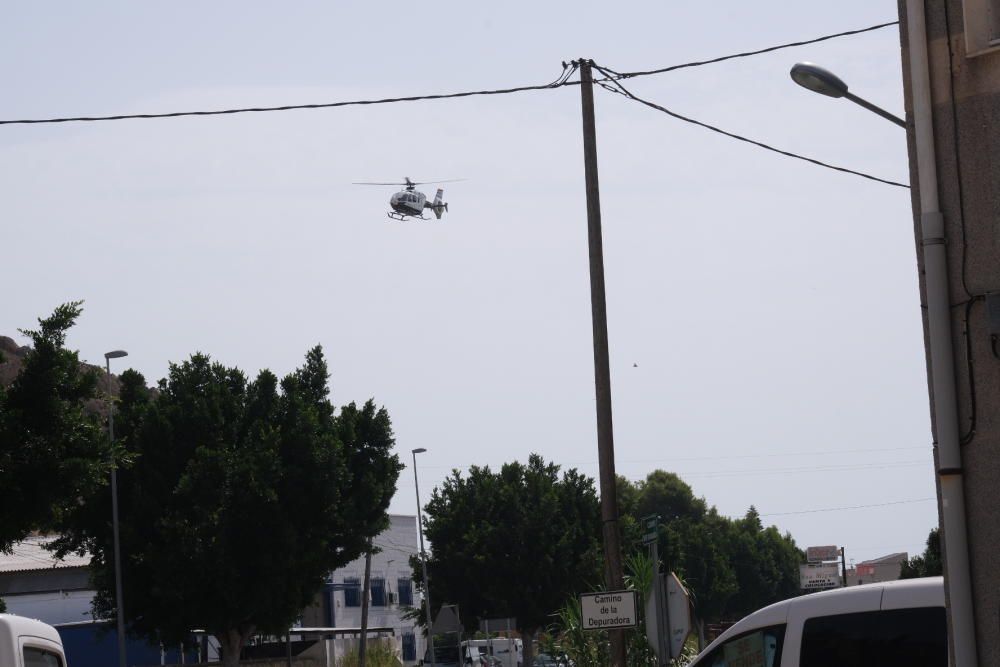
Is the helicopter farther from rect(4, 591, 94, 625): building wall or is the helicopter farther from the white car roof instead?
the white car roof

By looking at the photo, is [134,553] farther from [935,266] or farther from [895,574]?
[895,574]

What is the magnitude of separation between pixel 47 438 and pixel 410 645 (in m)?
58.8

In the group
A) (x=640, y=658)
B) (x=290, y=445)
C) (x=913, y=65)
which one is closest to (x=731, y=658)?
(x=913, y=65)

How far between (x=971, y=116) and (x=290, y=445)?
112 feet

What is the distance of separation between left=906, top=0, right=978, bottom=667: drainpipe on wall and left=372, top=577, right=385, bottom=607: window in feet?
241

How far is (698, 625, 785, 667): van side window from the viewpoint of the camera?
407 inches

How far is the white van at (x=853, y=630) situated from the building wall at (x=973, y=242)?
7.10ft

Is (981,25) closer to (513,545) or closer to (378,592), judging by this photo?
(513,545)

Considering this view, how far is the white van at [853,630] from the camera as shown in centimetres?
951

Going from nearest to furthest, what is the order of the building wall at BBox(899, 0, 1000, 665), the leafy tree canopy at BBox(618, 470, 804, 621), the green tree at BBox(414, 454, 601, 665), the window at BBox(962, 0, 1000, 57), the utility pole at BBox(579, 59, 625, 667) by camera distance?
the building wall at BBox(899, 0, 1000, 665)
the window at BBox(962, 0, 1000, 57)
the utility pole at BBox(579, 59, 625, 667)
the green tree at BBox(414, 454, 601, 665)
the leafy tree canopy at BBox(618, 470, 804, 621)

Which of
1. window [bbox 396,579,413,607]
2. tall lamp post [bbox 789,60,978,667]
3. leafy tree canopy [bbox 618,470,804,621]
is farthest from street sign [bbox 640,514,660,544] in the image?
leafy tree canopy [bbox 618,470,804,621]

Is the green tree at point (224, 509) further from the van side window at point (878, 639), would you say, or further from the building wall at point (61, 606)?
the van side window at point (878, 639)

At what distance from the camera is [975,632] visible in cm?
742

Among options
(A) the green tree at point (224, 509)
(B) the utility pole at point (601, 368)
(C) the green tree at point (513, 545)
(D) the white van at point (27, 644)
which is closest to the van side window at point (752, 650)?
(B) the utility pole at point (601, 368)
